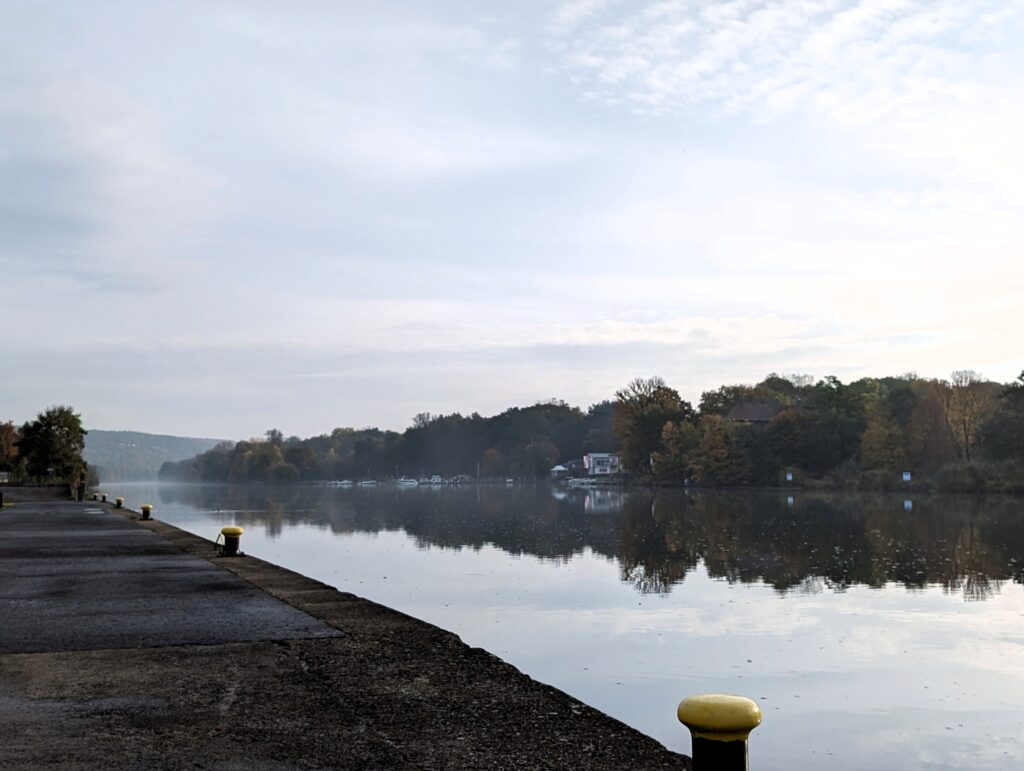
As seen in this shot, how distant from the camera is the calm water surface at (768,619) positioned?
10.5 meters

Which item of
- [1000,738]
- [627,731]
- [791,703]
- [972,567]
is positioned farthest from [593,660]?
[972,567]

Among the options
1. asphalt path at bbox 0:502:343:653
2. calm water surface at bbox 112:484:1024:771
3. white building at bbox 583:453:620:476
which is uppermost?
white building at bbox 583:453:620:476

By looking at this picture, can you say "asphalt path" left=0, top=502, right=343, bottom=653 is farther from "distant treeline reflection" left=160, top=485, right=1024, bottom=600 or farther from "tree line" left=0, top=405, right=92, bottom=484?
"tree line" left=0, top=405, right=92, bottom=484

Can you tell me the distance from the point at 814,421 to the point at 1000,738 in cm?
8807

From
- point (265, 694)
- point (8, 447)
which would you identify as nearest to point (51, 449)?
point (8, 447)

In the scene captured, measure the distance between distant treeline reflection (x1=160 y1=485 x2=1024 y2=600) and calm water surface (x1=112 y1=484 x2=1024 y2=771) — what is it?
6.3 inches

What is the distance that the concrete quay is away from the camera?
6.60 m

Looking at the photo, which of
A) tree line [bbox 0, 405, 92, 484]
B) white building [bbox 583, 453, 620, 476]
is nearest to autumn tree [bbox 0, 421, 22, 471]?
tree line [bbox 0, 405, 92, 484]

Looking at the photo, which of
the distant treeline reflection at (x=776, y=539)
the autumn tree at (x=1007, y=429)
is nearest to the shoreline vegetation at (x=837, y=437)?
the autumn tree at (x=1007, y=429)

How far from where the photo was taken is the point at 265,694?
8273 mm

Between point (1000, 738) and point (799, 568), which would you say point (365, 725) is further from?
point (799, 568)

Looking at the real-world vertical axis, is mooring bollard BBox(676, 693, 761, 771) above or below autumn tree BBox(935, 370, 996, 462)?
below

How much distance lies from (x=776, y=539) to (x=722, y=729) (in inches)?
1233

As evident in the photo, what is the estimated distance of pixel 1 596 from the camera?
14406mm
